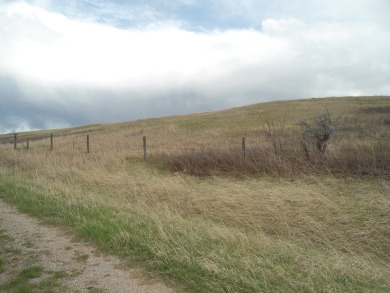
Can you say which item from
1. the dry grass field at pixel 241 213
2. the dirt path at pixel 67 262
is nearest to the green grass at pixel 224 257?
the dry grass field at pixel 241 213

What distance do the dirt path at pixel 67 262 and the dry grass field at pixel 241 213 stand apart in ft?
1.12

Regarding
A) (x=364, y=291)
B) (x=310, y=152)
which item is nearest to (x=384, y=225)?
(x=364, y=291)

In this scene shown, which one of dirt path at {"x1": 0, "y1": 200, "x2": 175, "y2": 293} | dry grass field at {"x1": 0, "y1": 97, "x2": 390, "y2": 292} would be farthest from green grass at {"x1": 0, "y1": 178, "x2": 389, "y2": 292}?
dirt path at {"x1": 0, "y1": 200, "x2": 175, "y2": 293}

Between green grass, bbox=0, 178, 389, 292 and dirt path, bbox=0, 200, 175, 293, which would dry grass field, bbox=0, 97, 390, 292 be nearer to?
green grass, bbox=0, 178, 389, 292

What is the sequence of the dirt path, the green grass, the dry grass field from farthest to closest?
the dry grass field, the dirt path, the green grass

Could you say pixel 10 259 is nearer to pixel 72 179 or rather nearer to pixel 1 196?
pixel 1 196

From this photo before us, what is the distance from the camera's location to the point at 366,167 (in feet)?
32.3

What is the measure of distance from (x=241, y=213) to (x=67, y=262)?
3972 mm

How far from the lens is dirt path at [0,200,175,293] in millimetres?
4348

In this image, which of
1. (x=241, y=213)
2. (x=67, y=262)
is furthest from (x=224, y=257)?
(x=241, y=213)

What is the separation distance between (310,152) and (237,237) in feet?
23.7

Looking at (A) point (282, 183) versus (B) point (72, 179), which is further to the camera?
(B) point (72, 179)

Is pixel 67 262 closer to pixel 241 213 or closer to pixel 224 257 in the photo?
pixel 224 257

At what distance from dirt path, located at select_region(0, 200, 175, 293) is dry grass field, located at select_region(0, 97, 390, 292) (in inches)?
13.4
